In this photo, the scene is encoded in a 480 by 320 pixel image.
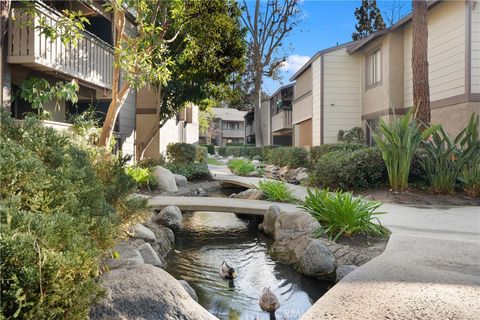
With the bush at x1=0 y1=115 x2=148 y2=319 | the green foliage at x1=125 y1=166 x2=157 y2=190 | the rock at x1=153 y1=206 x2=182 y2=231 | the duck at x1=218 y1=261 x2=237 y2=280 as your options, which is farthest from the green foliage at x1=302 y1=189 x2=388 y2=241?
the green foliage at x1=125 y1=166 x2=157 y2=190

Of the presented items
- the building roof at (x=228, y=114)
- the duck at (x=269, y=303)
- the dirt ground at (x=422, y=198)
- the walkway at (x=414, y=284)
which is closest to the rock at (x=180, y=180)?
the dirt ground at (x=422, y=198)

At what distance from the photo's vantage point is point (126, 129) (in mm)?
15062

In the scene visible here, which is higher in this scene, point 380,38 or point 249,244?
point 380,38

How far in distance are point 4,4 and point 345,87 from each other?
51.8 feet

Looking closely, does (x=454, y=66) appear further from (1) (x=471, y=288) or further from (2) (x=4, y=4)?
(2) (x=4, y=4)

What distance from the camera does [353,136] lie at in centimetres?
1741

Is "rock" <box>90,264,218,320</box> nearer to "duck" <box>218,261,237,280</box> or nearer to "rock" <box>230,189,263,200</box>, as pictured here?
"duck" <box>218,261,237,280</box>

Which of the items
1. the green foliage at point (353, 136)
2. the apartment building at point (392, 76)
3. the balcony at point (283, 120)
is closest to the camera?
the apartment building at point (392, 76)

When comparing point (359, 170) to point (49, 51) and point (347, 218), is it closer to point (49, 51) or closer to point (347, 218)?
point (347, 218)

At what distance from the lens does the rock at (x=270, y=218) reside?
24.0 feet

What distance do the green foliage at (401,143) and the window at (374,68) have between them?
838cm

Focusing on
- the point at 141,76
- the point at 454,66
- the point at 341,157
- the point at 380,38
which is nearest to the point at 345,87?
the point at 380,38

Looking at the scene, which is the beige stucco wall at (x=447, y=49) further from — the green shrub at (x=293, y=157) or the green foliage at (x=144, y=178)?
the green foliage at (x=144, y=178)

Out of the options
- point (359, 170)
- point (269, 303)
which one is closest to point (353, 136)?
point (359, 170)
